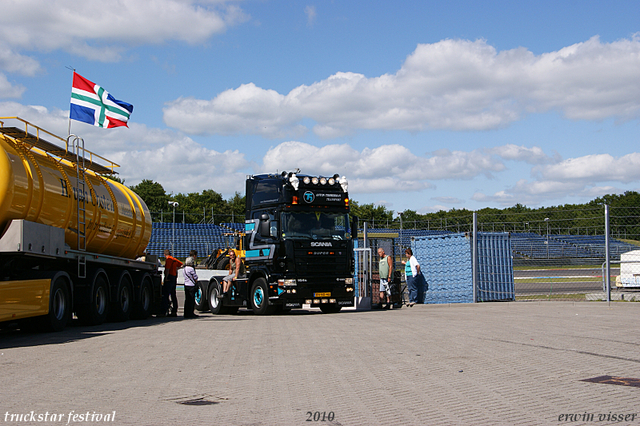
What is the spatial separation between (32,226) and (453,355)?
24.9ft

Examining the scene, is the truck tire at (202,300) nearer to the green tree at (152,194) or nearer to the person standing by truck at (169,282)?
the person standing by truck at (169,282)

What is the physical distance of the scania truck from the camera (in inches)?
699

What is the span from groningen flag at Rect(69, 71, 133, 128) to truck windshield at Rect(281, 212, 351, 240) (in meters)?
5.21

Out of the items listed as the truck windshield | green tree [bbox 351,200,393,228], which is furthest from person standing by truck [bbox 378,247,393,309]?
green tree [bbox 351,200,393,228]

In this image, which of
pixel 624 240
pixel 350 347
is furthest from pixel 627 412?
pixel 624 240

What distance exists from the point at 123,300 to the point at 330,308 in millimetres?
6012

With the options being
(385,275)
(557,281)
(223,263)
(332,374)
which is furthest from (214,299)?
(223,263)

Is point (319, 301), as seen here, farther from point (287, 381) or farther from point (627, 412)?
point (627, 412)

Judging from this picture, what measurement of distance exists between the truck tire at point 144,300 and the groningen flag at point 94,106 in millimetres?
4433

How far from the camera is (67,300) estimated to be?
13.2 m

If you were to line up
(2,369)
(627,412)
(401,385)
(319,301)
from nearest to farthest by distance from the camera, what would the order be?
(627,412) < (401,385) < (2,369) < (319,301)

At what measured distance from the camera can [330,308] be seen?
1928cm

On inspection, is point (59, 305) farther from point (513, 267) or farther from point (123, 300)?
point (513, 267)

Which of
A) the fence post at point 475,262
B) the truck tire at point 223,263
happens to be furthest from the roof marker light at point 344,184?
the truck tire at point 223,263
